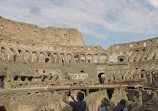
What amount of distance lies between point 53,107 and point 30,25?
4471 cm

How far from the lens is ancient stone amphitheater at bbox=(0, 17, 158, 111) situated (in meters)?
34.3

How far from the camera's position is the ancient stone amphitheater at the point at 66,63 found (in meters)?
34.3

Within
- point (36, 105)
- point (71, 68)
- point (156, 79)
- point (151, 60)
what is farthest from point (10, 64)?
point (151, 60)

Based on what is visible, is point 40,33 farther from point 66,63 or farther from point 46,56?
point 66,63

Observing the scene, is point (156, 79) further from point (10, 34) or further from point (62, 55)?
point (10, 34)

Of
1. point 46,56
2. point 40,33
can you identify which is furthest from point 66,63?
point 40,33

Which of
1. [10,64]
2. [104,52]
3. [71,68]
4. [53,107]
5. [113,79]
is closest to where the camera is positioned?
[53,107]

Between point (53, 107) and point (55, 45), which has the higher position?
point (55, 45)

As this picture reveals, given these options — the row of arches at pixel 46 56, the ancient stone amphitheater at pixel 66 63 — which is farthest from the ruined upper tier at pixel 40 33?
the row of arches at pixel 46 56

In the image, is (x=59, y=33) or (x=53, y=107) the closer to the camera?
(x=53, y=107)

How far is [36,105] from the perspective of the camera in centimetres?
2173

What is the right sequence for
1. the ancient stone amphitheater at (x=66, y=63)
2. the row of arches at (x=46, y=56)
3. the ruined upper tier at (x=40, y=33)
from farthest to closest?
the ruined upper tier at (x=40, y=33) → the row of arches at (x=46, y=56) → the ancient stone amphitheater at (x=66, y=63)

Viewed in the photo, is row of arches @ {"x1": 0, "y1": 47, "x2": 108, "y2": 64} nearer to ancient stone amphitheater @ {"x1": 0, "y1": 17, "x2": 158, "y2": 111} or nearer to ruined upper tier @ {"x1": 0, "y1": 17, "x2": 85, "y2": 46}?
ancient stone amphitheater @ {"x1": 0, "y1": 17, "x2": 158, "y2": 111}

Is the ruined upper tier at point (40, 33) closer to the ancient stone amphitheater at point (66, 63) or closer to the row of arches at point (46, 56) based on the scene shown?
the ancient stone amphitheater at point (66, 63)
